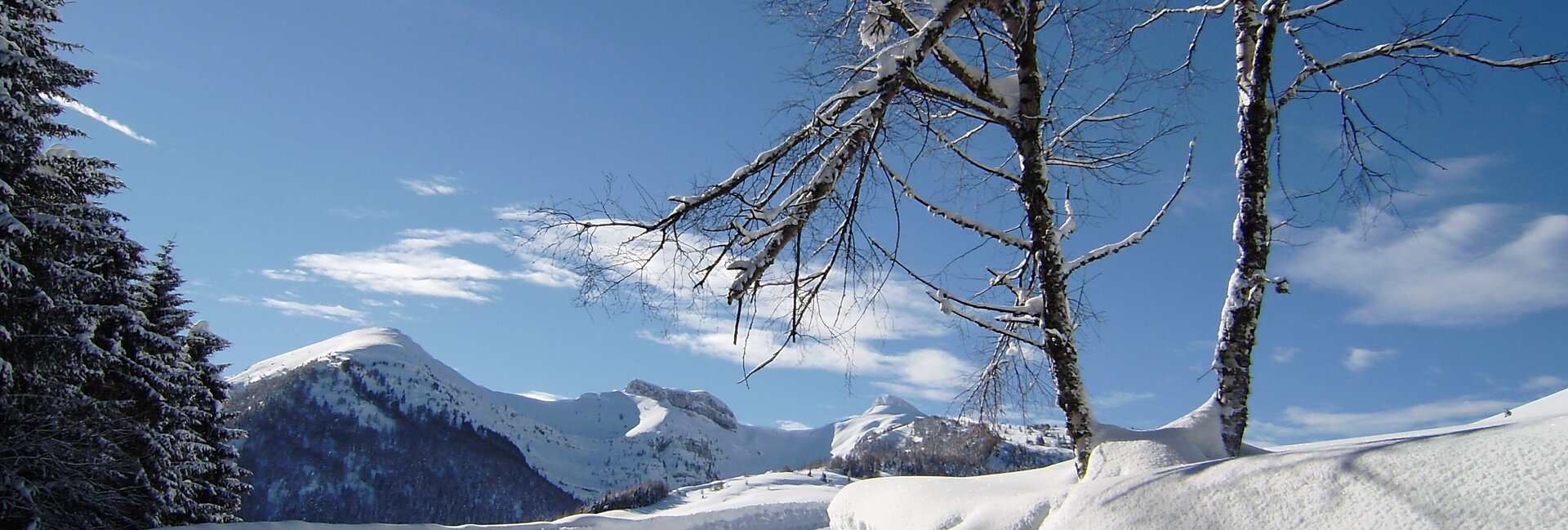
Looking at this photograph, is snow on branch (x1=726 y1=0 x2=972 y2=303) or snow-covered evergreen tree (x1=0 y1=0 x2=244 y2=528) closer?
snow on branch (x1=726 y1=0 x2=972 y2=303)

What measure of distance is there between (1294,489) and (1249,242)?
6.73 ft

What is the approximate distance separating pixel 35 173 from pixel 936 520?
1341 cm

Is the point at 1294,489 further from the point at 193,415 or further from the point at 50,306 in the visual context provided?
the point at 193,415

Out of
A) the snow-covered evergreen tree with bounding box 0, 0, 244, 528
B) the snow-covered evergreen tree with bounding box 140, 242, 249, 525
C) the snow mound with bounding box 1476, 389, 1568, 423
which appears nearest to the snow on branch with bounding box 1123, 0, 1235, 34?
the snow mound with bounding box 1476, 389, 1568, 423

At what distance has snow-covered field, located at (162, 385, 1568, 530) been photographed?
196cm

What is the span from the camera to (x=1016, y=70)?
14.2ft

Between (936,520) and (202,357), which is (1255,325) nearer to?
(936,520)

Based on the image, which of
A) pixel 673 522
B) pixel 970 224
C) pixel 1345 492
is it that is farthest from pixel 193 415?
pixel 1345 492

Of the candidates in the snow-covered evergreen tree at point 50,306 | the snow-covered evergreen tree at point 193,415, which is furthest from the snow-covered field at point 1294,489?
the snow-covered evergreen tree at point 193,415

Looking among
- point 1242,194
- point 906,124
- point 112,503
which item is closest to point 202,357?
point 112,503

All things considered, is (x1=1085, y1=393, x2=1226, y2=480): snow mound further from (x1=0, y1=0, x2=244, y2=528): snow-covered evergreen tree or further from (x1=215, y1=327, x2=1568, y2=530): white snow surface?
(x1=0, y1=0, x2=244, y2=528): snow-covered evergreen tree

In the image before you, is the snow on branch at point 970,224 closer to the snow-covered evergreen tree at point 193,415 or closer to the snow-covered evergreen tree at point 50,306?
the snow-covered evergreen tree at point 50,306

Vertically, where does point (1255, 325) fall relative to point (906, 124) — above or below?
below

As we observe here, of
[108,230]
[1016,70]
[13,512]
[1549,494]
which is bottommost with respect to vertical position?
[13,512]
